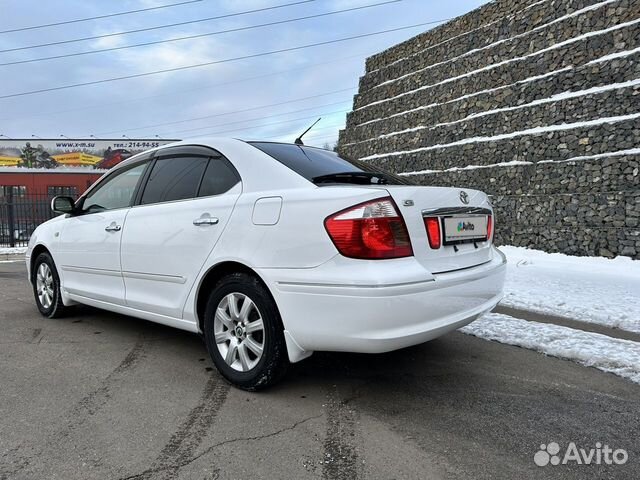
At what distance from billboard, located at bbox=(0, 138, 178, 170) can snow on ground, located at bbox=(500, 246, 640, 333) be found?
40642 mm

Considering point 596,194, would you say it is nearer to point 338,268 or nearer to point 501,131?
point 501,131

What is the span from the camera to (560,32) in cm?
1322

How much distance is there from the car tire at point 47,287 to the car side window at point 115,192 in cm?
90

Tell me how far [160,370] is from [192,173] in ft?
5.05

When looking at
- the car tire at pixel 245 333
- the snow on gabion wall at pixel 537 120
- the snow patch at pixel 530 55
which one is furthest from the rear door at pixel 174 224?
the snow patch at pixel 530 55

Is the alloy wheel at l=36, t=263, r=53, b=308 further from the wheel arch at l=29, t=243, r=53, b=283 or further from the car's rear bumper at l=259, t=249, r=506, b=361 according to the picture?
the car's rear bumper at l=259, t=249, r=506, b=361

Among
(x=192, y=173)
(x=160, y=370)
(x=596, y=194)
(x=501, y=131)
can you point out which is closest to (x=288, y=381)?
(x=160, y=370)

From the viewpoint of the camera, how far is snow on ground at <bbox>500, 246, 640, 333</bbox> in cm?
543

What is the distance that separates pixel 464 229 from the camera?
320 centimetres

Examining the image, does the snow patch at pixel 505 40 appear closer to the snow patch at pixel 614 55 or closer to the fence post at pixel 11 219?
the snow patch at pixel 614 55

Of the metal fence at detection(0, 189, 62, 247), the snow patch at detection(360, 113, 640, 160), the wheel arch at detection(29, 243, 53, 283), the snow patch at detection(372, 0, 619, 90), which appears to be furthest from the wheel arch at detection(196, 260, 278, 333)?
the metal fence at detection(0, 189, 62, 247)

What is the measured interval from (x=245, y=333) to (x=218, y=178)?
3.79 feet

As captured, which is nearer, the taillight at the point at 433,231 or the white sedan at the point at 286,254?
the white sedan at the point at 286,254

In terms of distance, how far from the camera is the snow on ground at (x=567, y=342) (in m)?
3.75
